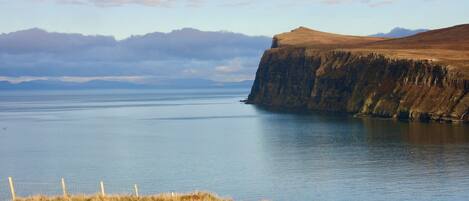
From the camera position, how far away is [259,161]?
123500 millimetres

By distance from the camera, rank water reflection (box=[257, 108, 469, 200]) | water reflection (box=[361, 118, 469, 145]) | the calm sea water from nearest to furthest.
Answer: water reflection (box=[257, 108, 469, 200]) < the calm sea water < water reflection (box=[361, 118, 469, 145])

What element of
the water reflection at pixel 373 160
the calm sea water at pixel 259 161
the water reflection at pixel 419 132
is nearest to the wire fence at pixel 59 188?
the calm sea water at pixel 259 161

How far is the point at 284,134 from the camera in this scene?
173 metres

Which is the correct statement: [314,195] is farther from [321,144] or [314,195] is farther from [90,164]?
[321,144]

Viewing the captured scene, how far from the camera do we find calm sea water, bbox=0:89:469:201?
93.8 metres

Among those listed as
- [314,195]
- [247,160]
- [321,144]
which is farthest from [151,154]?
[314,195]

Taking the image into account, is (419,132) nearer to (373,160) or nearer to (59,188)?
(373,160)

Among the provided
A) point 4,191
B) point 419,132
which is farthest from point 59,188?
point 419,132

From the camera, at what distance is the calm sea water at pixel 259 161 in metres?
93.8

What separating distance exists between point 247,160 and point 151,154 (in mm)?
18304

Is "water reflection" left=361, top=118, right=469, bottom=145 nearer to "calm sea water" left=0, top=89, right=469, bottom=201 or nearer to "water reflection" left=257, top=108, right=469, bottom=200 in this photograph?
"water reflection" left=257, top=108, right=469, bottom=200

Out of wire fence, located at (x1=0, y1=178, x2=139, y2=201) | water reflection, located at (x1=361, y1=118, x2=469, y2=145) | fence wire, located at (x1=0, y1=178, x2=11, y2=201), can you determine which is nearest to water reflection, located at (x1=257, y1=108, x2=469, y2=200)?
water reflection, located at (x1=361, y1=118, x2=469, y2=145)

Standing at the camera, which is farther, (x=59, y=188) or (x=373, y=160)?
(x=373, y=160)

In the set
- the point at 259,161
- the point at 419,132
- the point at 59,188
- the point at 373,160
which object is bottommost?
the point at 419,132
